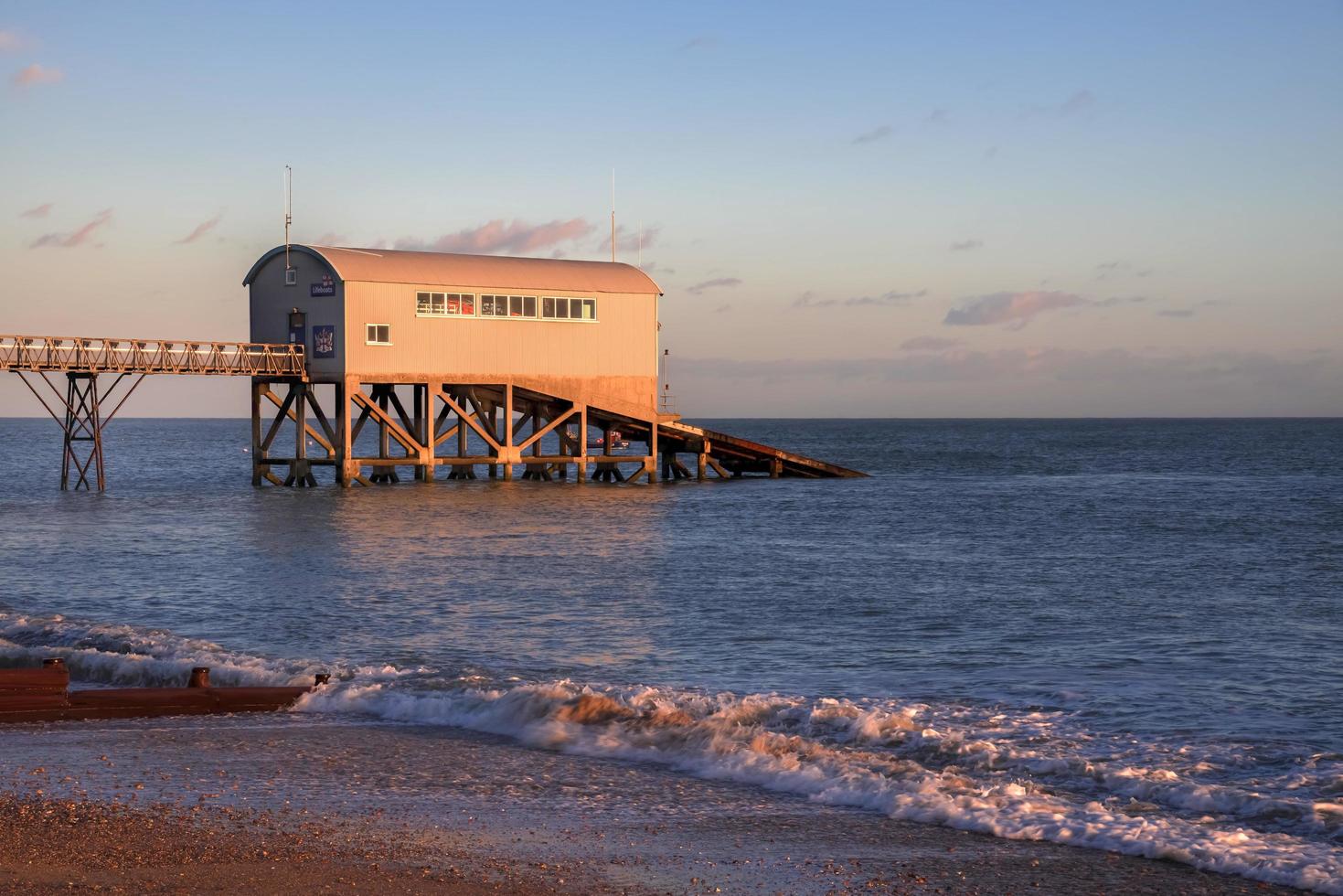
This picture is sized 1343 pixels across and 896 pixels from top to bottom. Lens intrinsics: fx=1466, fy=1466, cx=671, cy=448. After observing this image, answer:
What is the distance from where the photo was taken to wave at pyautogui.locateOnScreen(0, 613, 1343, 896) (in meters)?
10.3

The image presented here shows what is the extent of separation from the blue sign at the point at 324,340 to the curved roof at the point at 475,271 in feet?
6.84

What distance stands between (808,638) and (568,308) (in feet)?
103

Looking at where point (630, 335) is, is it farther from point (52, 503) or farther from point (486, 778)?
point (486, 778)

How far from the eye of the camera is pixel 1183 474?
7712cm

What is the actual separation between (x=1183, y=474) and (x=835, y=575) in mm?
54259

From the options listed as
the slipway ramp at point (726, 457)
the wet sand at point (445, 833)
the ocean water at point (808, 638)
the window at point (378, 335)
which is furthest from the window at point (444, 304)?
the wet sand at point (445, 833)

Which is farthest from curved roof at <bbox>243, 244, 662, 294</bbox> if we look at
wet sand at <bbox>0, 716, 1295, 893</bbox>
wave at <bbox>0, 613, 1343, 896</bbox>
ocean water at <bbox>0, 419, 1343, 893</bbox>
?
wet sand at <bbox>0, 716, 1295, 893</bbox>

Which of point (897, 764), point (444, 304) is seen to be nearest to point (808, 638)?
point (897, 764)

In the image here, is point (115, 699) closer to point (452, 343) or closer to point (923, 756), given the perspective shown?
point (923, 756)

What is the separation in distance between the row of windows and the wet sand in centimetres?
3537

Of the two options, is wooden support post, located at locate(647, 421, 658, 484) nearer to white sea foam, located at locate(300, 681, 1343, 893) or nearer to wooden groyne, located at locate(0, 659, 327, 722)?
white sea foam, located at locate(300, 681, 1343, 893)

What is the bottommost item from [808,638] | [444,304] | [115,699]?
[808,638]

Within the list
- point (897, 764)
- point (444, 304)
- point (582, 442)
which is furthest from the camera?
point (582, 442)

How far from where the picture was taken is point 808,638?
20.0m
